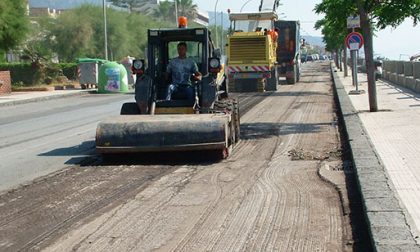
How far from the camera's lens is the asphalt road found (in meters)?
11.0

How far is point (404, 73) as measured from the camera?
32.6 meters

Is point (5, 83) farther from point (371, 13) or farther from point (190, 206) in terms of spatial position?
point (190, 206)

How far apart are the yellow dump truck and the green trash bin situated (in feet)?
27.8

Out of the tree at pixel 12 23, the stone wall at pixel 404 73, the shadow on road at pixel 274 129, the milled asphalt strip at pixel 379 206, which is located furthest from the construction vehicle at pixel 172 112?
the tree at pixel 12 23

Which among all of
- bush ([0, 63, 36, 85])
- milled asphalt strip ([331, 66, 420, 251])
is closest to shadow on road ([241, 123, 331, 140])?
milled asphalt strip ([331, 66, 420, 251])

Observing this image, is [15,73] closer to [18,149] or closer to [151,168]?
[18,149]

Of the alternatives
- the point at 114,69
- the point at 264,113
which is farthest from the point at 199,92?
the point at 114,69

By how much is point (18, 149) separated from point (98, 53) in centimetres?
6741

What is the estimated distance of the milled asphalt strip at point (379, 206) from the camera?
18.8 feet

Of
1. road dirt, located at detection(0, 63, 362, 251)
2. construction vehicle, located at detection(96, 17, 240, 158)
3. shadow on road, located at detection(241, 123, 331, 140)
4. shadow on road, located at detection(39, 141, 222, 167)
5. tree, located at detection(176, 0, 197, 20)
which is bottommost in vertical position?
road dirt, located at detection(0, 63, 362, 251)

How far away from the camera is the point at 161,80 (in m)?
13.7

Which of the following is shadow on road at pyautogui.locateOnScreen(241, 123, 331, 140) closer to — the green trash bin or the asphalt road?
the asphalt road

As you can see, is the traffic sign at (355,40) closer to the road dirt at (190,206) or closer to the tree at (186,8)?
the road dirt at (190,206)

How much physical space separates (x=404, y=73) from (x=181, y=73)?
21523 mm
